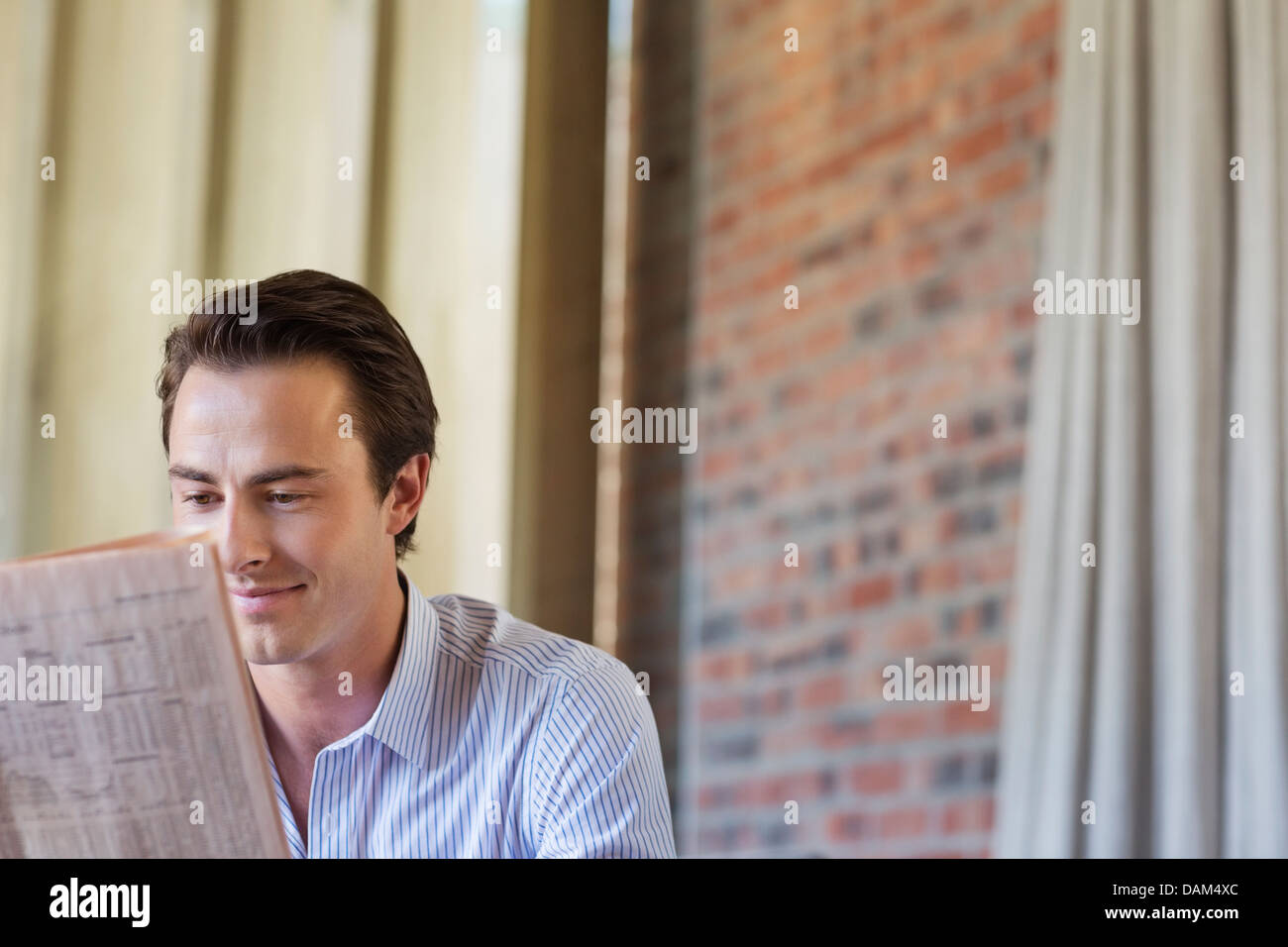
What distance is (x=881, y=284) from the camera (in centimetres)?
238

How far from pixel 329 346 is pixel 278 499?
0.19 m

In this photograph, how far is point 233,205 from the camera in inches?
92.8

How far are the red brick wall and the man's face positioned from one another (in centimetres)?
104

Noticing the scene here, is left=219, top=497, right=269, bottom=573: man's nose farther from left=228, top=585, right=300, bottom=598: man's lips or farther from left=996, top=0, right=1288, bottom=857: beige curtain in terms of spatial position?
left=996, top=0, right=1288, bottom=857: beige curtain

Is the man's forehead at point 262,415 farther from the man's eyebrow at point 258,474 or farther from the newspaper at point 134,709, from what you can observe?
the newspaper at point 134,709

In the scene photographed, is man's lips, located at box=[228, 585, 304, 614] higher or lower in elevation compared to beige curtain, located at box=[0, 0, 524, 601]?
lower

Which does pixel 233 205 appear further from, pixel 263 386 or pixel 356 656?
pixel 356 656

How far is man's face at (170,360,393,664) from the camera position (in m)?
1.39

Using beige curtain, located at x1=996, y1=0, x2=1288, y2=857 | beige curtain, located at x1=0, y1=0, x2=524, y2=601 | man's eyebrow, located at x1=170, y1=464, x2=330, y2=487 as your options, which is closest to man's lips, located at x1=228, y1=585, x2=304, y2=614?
man's eyebrow, located at x1=170, y1=464, x2=330, y2=487

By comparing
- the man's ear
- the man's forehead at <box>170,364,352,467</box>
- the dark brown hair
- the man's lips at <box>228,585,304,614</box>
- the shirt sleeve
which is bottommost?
the shirt sleeve

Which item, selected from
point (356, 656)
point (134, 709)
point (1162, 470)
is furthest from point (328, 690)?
point (1162, 470)

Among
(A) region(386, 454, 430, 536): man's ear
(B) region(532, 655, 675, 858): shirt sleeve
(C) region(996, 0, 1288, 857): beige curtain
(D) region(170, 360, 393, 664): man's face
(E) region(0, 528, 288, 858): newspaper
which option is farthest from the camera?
(C) region(996, 0, 1288, 857): beige curtain

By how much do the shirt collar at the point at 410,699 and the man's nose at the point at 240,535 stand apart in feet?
0.55

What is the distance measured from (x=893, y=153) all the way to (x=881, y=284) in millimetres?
220
